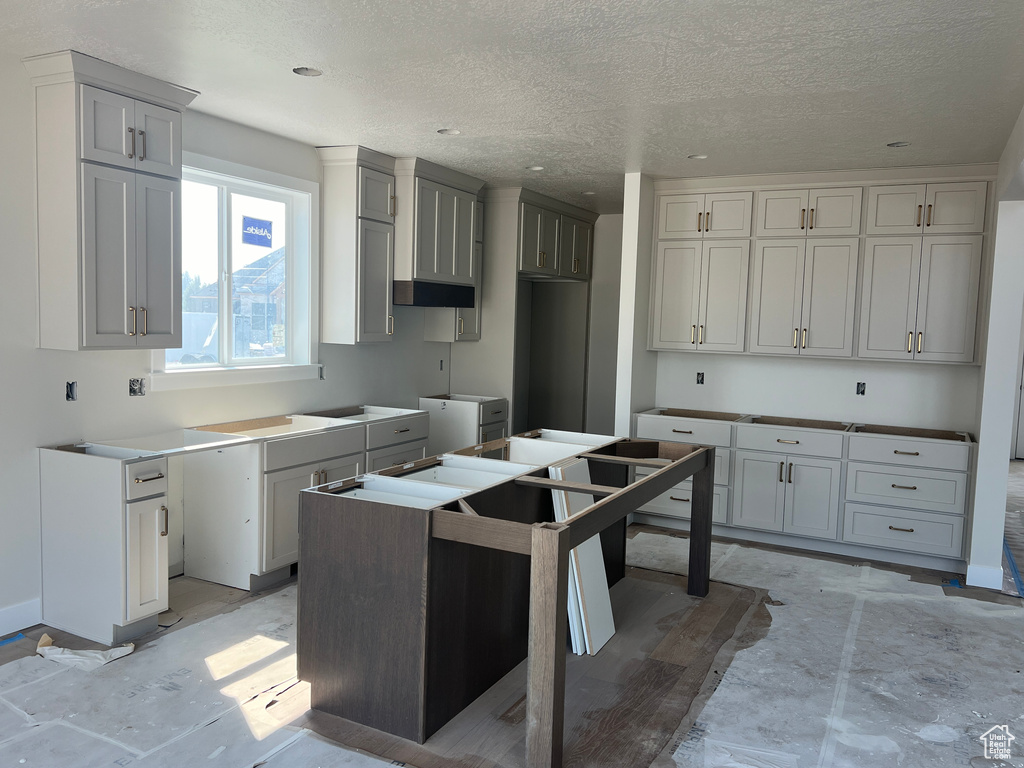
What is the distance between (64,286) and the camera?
3352mm

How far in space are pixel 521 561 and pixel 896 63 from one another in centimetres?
260

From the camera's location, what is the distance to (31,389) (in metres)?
3.46

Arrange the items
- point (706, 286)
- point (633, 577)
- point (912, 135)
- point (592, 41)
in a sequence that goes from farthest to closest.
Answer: point (706, 286)
point (633, 577)
point (912, 135)
point (592, 41)

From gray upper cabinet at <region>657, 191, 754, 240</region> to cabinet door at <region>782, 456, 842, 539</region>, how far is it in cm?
170

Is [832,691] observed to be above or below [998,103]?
below

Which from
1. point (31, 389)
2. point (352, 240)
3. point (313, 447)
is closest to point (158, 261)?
point (31, 389)

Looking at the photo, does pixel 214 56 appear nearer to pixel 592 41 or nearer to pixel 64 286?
pixel 64 286

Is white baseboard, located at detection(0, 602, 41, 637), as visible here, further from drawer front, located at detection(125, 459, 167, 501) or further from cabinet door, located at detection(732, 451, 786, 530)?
cabinet door, located at detection(732, 451, 786, 530)

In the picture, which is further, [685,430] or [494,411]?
[494,411]

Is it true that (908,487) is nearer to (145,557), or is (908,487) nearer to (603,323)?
(603,323)

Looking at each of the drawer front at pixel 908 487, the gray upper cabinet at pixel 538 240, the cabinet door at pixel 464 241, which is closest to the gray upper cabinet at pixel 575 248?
the gray upper cabinet at pixel 538 240

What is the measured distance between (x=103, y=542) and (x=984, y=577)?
480cm

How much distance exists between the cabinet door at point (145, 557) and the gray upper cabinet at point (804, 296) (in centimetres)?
403

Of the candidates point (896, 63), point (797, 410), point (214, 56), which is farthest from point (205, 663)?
point (797, 410)
